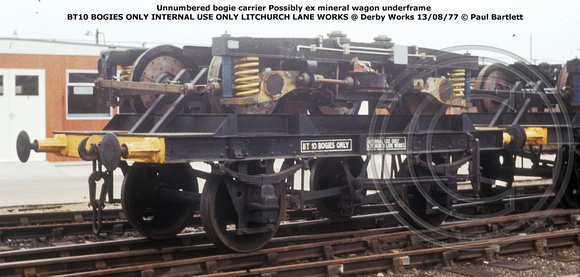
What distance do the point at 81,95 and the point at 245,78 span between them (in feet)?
49.1

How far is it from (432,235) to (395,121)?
1.56 m

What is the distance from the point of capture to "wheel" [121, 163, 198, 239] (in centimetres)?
870

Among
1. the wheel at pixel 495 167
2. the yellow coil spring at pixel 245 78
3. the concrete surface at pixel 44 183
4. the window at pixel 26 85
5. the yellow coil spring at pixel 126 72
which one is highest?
the window at pixel 26 85

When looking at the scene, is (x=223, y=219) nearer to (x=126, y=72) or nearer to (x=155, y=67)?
(x=155, y=67)

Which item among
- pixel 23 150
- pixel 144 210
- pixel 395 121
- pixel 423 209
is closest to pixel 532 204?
pixel 423 209

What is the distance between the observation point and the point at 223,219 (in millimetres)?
7848

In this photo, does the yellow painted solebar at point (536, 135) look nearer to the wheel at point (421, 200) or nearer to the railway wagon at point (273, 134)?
the railway wagon at point (273, 134)

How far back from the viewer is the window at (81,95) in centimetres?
2139

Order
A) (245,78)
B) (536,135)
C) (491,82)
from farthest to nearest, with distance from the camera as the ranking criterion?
(491,82)
(536,135)
(245,78)

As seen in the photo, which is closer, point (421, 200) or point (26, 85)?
point (421, 200)

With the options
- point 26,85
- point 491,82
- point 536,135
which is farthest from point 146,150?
point 26,85

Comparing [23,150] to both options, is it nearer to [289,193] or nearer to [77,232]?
[77,232]

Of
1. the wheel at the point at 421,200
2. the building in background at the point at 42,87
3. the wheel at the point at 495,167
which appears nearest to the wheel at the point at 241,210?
the wheel at the point at 421,200

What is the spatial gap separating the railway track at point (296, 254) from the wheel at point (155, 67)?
1.71 m
